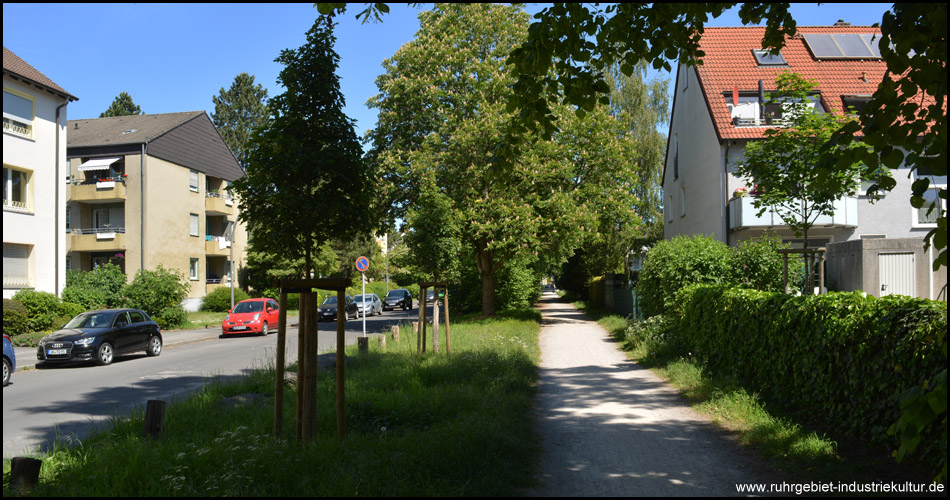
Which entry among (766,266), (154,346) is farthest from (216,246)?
(766,266)

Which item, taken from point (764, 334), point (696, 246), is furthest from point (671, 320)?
point (764, 334)

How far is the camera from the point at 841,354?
6.28 m

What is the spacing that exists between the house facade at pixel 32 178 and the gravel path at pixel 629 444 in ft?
75.8

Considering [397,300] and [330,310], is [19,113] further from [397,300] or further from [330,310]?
[397,300]

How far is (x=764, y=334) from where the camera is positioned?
8.32 meters

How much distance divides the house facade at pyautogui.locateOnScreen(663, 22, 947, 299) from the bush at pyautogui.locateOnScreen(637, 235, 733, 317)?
6.27m

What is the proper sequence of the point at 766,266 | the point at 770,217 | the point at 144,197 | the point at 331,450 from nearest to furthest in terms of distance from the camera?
the point at 331,450 → the point at 766,266 → the point at 770,217 → the point at 144,197

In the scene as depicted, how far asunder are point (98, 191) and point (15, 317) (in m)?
14.9

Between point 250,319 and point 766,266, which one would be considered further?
point 250,319

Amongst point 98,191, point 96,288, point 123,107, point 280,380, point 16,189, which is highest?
point 123,107

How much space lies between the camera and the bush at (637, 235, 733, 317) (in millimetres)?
13680

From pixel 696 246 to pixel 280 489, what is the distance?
1180cm

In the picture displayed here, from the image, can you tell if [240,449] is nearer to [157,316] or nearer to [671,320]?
[671,320]

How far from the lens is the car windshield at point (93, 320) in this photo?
55.9 ft
